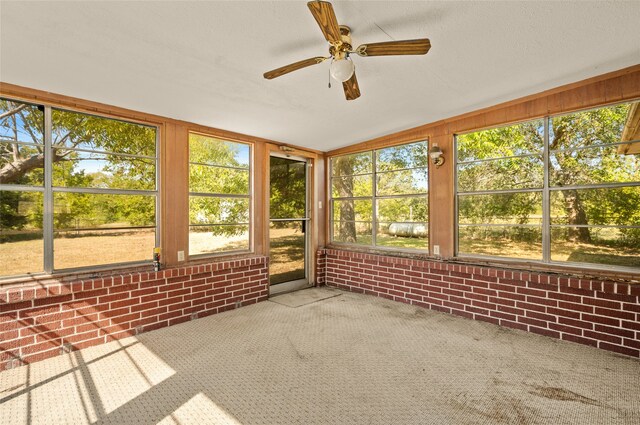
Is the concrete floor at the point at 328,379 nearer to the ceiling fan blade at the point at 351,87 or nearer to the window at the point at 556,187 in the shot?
the window at the point at 556,187

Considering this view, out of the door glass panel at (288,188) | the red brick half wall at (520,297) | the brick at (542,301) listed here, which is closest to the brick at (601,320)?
the red brick half wall at (520,297)

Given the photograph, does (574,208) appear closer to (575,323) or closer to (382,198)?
(575,323)

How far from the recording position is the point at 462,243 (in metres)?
3.89

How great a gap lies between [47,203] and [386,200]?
162 inches

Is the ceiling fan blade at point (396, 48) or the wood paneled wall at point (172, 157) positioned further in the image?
the wood paneled wall at point (172, 157)

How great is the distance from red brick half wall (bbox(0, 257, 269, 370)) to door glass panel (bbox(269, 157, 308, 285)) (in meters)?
0.85

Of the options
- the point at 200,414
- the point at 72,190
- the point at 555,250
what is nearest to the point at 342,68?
the point at 200,414

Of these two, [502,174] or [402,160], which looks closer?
[502,174]

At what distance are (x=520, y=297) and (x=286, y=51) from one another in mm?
3414

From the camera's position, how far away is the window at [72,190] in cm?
269

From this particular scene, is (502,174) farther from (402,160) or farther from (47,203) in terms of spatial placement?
(47,203)

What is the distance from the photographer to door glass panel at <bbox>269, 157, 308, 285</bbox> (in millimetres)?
4785

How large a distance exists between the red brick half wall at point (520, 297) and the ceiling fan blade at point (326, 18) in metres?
3.03

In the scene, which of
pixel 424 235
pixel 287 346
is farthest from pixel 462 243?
pixel 287 346
